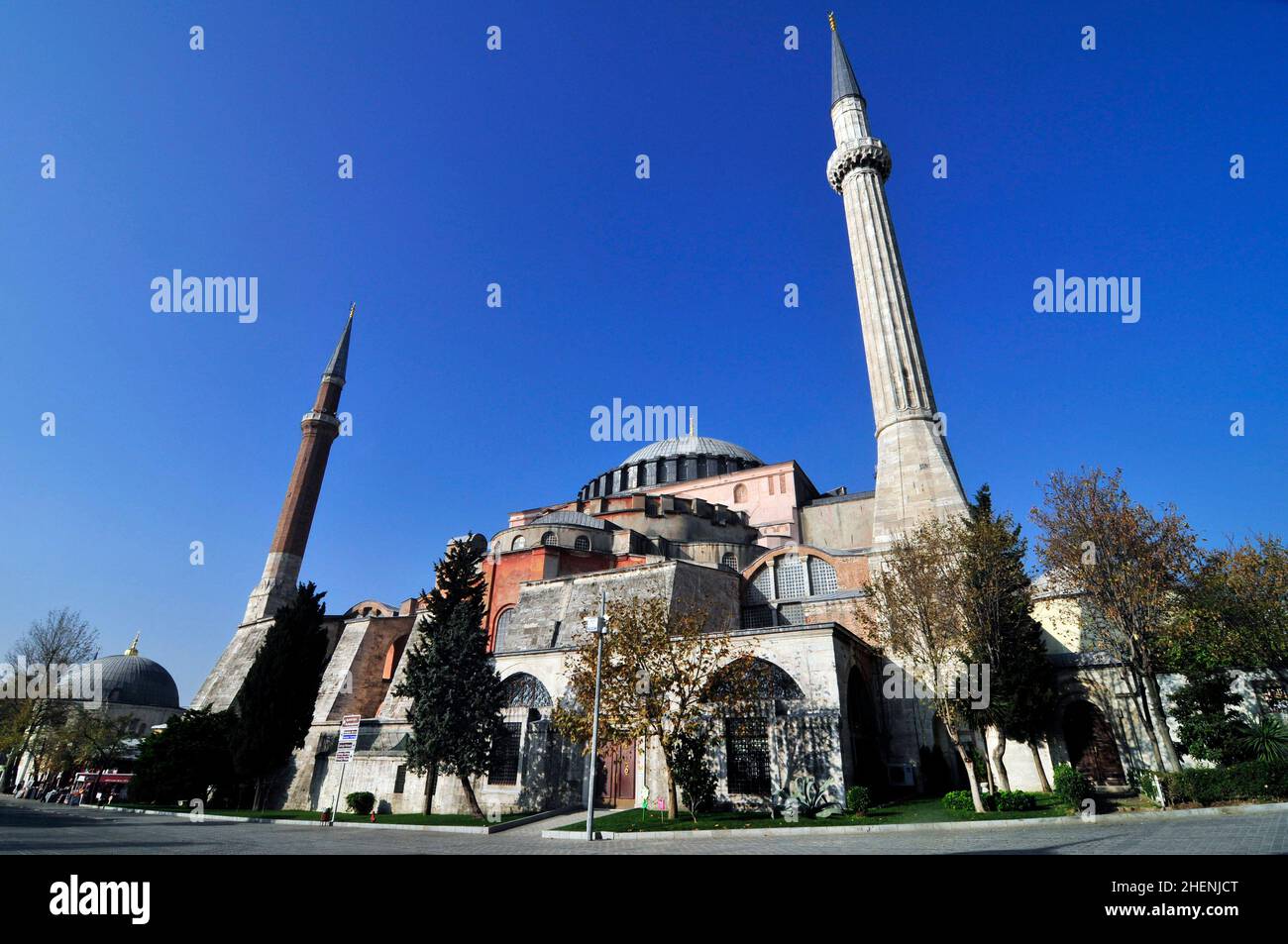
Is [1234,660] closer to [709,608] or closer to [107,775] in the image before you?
[709,608]

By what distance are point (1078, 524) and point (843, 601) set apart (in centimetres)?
968

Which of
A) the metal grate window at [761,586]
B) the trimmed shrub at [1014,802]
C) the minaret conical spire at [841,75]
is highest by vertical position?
the minaret conical spire at [841,75]

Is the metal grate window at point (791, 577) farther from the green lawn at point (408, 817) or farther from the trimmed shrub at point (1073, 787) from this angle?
the green lawn at point (408, 817)

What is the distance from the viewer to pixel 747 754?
1992 cm

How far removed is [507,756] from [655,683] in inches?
345

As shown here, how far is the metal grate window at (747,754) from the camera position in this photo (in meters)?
19.3

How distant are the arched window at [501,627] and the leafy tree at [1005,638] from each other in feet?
69.0

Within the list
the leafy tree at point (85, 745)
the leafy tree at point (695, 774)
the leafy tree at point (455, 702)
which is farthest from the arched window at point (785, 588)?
the leafy tree at point (85, 745)

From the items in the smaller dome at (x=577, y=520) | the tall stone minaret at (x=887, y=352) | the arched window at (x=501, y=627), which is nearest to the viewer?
the tall stone minaret at (x=887, y=352)

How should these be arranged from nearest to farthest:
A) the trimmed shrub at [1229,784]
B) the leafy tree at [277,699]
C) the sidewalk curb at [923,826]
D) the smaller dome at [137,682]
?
the sidewalk curb at [923,826]
the trimmed shrub at [1229,784]
the leafy tree at [277,699]
the smaller dome at [137,682]

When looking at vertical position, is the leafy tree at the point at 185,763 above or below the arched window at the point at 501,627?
below

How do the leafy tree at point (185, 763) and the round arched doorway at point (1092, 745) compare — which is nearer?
the round arched doorway at point (1092, 745)

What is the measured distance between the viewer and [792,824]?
16.3 meters

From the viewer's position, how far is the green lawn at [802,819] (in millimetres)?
15594
